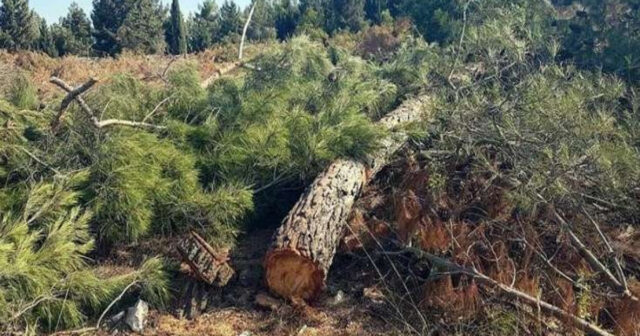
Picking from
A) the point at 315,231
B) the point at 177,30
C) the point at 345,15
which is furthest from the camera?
the point at 345,15

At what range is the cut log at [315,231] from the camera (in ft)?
10.1

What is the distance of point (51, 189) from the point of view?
10.8ft

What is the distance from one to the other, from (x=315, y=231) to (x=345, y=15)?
15258 mm

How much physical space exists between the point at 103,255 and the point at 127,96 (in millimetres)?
1339

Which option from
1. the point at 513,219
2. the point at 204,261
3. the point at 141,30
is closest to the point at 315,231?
the point at 204,261

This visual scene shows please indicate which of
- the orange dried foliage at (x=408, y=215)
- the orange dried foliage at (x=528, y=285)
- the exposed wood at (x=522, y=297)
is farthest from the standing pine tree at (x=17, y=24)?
the orange dried foliage at (x=528, y=285)

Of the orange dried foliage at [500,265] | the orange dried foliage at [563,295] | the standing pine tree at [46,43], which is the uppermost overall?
the standing pine tree at [46,43]

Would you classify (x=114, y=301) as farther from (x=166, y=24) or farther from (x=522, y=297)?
(x=166, y=24)

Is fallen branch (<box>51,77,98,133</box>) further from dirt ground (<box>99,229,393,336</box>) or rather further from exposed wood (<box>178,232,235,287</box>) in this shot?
exposed wood (<box>178,232,235,287</box>)

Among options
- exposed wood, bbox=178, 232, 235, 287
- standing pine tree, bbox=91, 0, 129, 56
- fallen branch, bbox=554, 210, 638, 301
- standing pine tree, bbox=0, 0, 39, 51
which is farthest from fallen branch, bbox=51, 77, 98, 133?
standing pine tree, bbox=91, 0, 129, 56

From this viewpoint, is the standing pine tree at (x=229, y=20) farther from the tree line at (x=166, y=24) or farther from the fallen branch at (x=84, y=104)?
the fallen branch at (x=84, y=104)

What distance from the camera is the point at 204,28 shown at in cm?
1861

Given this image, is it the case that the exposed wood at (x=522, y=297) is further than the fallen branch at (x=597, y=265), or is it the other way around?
the fallen branch at (x=597, y=265)

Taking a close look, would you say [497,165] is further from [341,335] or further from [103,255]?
[103,255]
